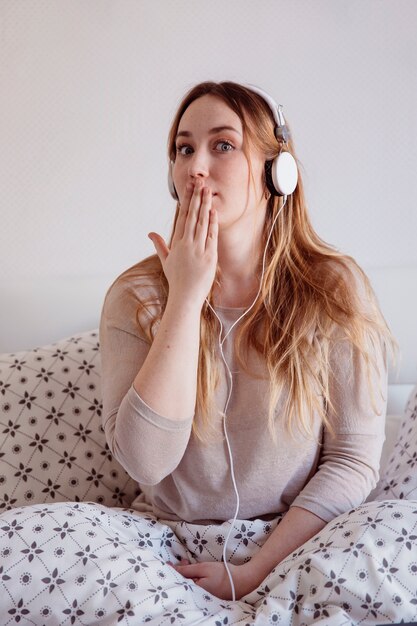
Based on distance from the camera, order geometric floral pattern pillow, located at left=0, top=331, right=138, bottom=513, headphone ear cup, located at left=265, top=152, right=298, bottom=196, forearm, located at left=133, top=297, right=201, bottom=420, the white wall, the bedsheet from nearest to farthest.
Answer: the bedsheet
forearm, located at left=133, top=297, right=201, bottom=420
headphone ear cup, located at left=265, top=152, right=298, bottom=196
geometric floral pattern pillow, located at left=0, top=331, right=138, bottom=513
the white wall

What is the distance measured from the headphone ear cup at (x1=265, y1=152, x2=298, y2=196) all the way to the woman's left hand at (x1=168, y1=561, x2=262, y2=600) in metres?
0.59

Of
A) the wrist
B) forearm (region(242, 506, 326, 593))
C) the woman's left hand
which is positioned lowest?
the woman's left hand

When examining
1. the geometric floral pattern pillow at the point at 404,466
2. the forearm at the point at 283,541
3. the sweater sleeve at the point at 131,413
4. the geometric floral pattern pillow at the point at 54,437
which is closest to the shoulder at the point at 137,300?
the sweater sleeve at the point at 131,413

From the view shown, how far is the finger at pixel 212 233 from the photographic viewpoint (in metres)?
1.26

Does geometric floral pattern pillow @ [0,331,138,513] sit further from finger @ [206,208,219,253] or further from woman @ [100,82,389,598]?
finger @ [206,208,219,253]

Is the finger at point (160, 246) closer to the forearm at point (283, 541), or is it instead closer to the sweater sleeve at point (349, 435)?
the sweater sleeve at point (349, 435)

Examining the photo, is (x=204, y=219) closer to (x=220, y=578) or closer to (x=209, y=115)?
(x=209, y=115)

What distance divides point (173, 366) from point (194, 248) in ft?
0.61

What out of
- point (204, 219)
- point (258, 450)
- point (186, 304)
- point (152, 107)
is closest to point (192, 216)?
point (204, 219)

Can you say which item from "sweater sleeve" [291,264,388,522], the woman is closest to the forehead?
the woman

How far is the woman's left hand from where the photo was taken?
1.22 meters

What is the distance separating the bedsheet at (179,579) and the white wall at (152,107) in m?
0.82

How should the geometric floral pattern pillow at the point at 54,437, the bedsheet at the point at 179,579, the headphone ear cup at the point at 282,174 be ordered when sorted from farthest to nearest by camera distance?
the geometric floral pattern pillow at the point at 54,437, the headphone ear cup at the point at 282,174, the bedsheet at the point at 179,579

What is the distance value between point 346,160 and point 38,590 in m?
1.26
